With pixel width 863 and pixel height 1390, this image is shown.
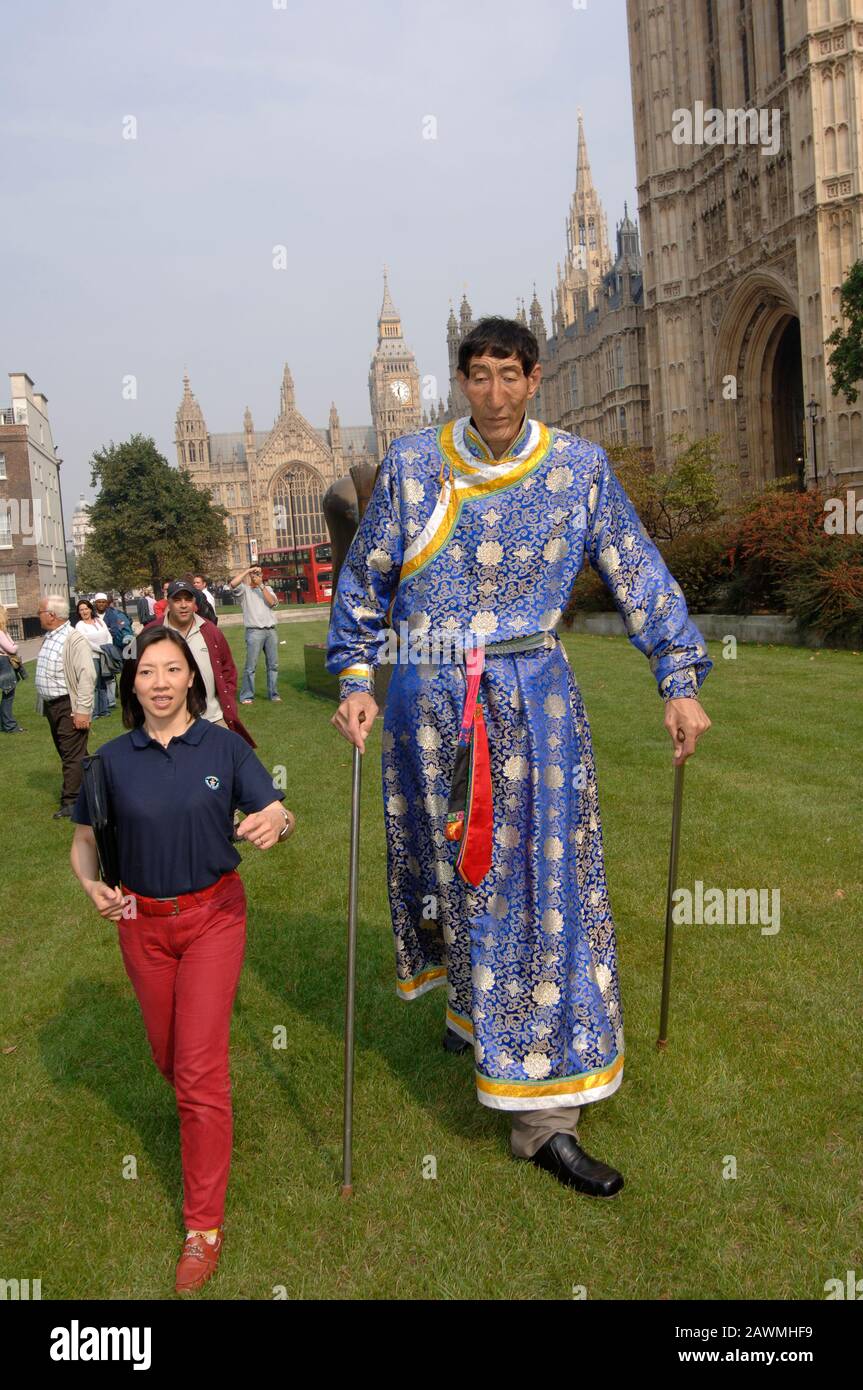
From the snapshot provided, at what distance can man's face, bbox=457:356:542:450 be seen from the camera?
3.27m

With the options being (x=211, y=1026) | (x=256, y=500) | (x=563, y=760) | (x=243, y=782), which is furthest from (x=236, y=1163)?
(x=256, y=500)

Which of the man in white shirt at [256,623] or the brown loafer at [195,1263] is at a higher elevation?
the man in white shirt at [256,623]

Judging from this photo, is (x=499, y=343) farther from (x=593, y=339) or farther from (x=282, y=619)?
(x=593, y=339)

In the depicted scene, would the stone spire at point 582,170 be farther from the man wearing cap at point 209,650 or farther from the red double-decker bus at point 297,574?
the man wearing cap at point 209,650

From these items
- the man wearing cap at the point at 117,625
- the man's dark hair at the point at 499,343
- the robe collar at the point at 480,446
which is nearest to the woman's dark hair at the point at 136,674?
the robe collar at the point at 480,446

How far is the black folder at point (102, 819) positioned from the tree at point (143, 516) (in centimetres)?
5014

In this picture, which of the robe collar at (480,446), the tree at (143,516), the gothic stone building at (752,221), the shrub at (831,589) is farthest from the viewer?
the tree at (143,516)

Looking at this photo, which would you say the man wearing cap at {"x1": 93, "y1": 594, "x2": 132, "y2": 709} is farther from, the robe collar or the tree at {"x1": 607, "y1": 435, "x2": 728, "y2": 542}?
the robe collar

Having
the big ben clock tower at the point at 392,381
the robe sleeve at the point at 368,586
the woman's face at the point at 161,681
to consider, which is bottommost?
the woman's face at the point at 161,681

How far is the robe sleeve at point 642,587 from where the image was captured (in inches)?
132

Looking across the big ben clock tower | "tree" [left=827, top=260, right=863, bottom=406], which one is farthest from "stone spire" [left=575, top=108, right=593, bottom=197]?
"tree" [left=827, top=260, right=863, bottom=406]

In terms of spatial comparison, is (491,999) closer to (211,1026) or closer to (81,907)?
(211,1026)

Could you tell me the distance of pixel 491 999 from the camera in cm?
326

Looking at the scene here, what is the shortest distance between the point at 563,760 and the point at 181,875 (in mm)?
1214
